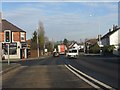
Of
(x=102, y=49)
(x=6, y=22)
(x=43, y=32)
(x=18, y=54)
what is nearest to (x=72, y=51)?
(x=18, y=54)

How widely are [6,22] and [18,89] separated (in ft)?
229

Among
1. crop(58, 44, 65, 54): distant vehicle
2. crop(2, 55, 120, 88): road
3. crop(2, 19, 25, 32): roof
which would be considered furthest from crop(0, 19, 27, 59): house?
crop(2, 55, 120, 88): road

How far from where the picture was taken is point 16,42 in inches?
3056

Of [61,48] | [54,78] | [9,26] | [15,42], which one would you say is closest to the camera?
[54,78]

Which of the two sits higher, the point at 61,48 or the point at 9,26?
the point at 9,26

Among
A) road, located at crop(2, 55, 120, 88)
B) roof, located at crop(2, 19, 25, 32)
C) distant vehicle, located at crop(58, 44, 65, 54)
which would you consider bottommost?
road, located at crop(2, 55, 120, 88)

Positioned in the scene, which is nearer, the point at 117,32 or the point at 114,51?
the point at 114,51

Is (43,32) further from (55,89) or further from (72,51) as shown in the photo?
(55,89)

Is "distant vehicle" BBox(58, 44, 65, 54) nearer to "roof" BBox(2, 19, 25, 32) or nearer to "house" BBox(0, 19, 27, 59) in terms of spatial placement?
"house" BBox(0, 19, 27, 59)

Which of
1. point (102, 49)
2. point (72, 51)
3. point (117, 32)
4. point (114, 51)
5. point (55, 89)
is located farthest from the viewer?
point (117, 32)

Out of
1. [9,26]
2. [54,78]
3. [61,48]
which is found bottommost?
[54,78]

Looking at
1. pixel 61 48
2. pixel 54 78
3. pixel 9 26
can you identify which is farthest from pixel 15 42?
pixel 54 78

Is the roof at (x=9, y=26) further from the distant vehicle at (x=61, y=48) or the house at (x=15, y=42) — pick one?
the distant vehicle at (x=61, y=48)

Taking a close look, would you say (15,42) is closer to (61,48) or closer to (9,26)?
(9,26)
